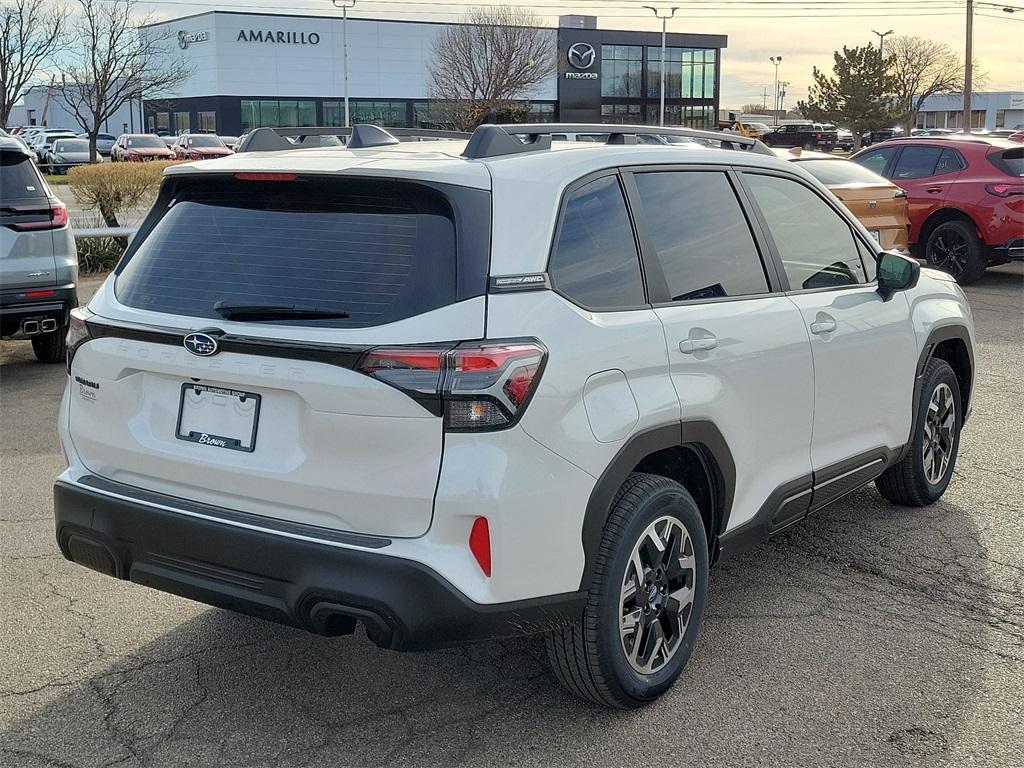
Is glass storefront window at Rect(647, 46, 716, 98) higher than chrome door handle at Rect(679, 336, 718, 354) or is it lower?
higher

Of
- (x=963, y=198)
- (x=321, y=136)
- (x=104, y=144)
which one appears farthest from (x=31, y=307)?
(x=104, y=144)

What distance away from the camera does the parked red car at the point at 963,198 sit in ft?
45.1

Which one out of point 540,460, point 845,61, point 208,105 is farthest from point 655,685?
point 208,105

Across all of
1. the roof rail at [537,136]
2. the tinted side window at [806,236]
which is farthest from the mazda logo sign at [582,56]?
the roof rail at [537,136]

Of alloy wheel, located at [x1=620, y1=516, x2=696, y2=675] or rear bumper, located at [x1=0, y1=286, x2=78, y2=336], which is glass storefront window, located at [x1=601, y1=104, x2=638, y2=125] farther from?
alloy wheel, located at [x1=620, y1=516, x2=696, y2=675]

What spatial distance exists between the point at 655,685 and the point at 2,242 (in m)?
6.99

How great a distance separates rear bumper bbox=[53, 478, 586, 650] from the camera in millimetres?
3078

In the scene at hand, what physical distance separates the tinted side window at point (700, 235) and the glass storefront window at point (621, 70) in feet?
261

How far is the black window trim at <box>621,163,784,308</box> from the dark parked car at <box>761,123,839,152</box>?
33.0m

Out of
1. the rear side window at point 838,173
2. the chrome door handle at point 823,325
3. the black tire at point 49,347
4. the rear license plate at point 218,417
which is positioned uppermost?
the rear side window at point 838,173

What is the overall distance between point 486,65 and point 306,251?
6725 centimetres

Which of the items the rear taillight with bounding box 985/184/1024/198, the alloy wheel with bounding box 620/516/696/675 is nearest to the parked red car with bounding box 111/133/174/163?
the rear taillight with bounding box 985/184/1024/198

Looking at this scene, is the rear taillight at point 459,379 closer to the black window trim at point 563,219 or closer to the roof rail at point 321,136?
the black window trim at point 563,219

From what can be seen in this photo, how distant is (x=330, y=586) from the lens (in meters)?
3.11
